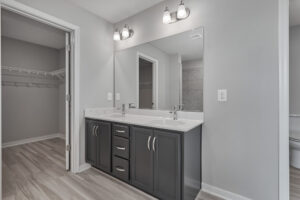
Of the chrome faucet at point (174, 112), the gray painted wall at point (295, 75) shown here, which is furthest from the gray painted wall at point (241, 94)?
the gray painted wall at point (295, 75)

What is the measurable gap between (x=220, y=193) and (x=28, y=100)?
434cm

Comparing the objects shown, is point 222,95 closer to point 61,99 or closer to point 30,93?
point 61,99

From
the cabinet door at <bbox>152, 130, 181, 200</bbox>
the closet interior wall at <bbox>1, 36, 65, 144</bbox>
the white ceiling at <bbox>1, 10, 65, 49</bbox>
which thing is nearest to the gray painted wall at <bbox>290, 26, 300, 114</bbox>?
the cabinet door at <bbox>152, 130, 181, 200</bbox>

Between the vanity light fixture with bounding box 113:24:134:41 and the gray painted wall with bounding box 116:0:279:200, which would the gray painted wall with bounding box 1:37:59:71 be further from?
the gray painted wall with bounding box 116:0:279:200

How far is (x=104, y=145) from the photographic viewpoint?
81.4 inches

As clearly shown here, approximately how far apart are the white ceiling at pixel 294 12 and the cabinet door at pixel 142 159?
2767 millimetres

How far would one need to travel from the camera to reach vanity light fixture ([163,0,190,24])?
179 cm

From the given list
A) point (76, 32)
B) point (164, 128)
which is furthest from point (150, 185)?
point (76, 32)

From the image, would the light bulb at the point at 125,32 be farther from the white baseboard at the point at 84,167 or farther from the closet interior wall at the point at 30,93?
the closet interior wall at the point at 30,93

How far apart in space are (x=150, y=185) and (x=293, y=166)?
2356 mm

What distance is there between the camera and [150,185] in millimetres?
1593

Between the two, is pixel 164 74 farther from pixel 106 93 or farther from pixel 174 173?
pixel 174 173

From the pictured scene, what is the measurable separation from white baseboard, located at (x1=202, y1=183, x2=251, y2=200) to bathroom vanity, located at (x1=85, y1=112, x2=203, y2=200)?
3.5 inches

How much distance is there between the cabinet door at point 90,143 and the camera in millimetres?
2203
